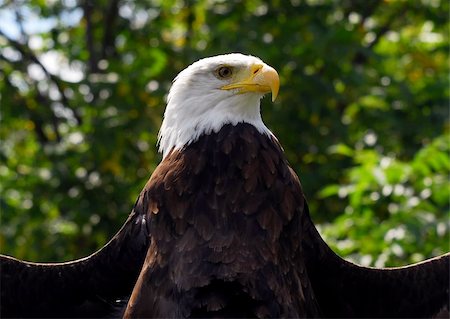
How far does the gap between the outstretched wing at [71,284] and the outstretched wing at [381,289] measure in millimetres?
847

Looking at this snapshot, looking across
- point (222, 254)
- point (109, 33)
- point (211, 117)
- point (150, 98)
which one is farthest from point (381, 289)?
point (109, 33)

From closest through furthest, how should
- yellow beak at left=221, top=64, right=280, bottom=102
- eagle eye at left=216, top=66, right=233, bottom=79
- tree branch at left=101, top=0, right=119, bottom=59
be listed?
yellow beak at left=221, top=64, right=280, bottom=102 → eagle eye at left=216, top=66, right=233, bottom=79 → tree branch at left=101, top=0, right=119, bottom=59

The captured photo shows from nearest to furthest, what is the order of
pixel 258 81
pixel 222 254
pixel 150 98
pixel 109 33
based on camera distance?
pixel 222 254 < pixel 258 81 < pixel 150 98 < pixel 109 33

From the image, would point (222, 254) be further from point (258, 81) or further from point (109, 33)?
point (109, 33)

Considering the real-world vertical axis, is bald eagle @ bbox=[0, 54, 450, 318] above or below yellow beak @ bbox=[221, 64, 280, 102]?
below

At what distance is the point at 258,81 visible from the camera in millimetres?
4250

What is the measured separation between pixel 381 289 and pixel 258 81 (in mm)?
1175

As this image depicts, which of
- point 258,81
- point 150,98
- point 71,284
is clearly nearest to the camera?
point 258,81

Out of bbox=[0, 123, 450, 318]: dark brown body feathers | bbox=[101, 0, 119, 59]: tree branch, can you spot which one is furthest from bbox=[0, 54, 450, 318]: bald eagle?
bbox=[101, 0, 119, 59]: tree branch

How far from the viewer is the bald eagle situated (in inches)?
160

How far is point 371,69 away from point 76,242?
121 inches

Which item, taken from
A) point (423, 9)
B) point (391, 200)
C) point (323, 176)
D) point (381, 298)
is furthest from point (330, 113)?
point (381, 298)

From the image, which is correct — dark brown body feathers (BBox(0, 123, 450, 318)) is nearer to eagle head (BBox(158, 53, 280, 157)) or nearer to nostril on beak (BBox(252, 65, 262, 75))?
eagle head (BBox(158, 53, 280, 157))

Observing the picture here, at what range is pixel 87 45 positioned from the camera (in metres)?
9.30
